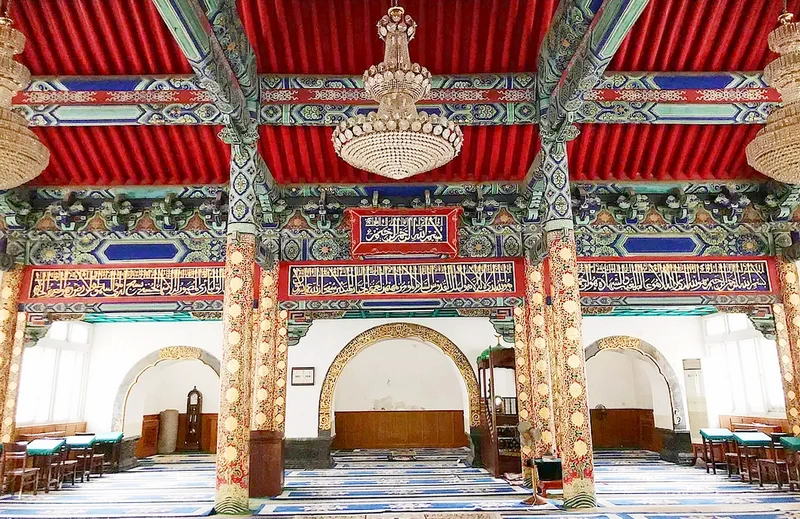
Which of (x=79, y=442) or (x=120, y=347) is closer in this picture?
(x=79, y=442)

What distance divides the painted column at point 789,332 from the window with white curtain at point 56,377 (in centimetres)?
973

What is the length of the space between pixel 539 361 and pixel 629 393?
19.9 feet

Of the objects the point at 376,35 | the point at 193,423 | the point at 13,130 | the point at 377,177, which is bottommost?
the point at 193,423

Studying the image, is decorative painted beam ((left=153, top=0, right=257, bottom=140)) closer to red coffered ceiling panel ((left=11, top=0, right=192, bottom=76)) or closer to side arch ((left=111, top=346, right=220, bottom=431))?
red coffered ceiling panel ((left=11, top=0, right=192, bottom=76))

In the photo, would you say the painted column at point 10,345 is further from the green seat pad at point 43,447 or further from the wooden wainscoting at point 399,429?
the wooden wainscoting at point 399,429

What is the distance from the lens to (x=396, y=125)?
3.80 metres

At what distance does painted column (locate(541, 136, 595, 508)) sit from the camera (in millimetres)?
4512

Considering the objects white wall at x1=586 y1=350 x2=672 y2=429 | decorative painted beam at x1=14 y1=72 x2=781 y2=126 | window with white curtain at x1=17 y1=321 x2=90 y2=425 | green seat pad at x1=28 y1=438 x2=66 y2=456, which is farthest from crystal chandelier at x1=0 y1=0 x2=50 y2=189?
white wall at x1=586 y1=350 x2=672 y2=429

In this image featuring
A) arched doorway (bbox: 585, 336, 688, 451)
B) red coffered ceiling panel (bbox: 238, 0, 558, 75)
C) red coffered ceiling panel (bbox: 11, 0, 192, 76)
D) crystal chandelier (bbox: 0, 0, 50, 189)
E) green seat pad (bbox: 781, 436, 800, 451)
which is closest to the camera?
crystal chandelier (bbox: 0, 0, 50, 189)

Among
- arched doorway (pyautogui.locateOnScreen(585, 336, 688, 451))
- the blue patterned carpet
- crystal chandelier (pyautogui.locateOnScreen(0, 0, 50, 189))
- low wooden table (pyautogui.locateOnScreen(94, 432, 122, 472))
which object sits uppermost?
crystal chandelier (pyautogui.locateOnScreen(0, 0, 50, 189))

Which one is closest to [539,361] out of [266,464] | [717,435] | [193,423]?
[266,464]

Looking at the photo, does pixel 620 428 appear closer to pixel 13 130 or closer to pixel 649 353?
pixel 649 353

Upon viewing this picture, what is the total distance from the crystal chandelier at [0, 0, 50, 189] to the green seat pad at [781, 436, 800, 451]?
7316 millimetres

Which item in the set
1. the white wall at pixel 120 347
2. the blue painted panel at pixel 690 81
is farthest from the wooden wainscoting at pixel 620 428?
the blue painted panel at pixel 690 81
